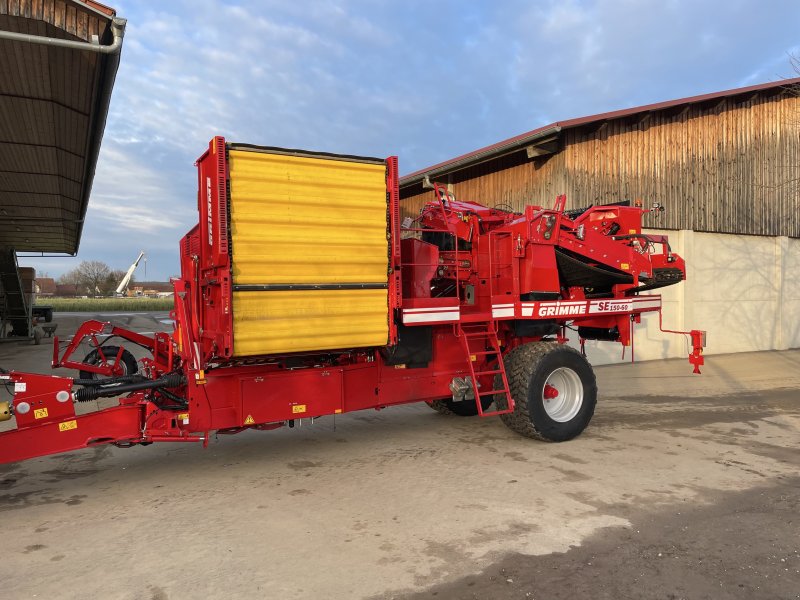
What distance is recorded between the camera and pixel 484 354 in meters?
6.12

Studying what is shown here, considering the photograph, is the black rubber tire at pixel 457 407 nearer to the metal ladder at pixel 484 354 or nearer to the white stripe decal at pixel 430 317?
the metal ladder at pixel 484 354

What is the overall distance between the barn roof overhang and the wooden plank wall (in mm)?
8762

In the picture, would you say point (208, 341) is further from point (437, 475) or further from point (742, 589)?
point (742, 589)

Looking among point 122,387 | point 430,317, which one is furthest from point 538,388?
point 122,387

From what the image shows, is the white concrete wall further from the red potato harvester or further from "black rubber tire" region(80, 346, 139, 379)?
"black rubber tire" region(80, 346, 139, 379)

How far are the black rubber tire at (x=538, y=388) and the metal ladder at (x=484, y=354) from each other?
0.12m

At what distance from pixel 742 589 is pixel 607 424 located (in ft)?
13.4

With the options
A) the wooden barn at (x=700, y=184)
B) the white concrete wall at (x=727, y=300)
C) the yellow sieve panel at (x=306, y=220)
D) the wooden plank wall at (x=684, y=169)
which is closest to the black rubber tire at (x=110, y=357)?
the yellow sieve panel at (x=306, y=220)

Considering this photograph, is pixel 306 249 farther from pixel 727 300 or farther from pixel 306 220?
pixel 727 300

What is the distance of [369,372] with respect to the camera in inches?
219

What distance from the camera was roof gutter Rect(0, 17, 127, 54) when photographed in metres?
5.37

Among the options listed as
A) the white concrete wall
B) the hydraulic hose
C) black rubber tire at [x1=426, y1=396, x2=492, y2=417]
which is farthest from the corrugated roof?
the hydraulic hose

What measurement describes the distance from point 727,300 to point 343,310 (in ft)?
43.7

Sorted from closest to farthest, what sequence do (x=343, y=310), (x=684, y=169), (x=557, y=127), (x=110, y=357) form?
(x=343, y=310)
(x=110, y=357)
(x=557, y=127)
(x=684, y=169)
